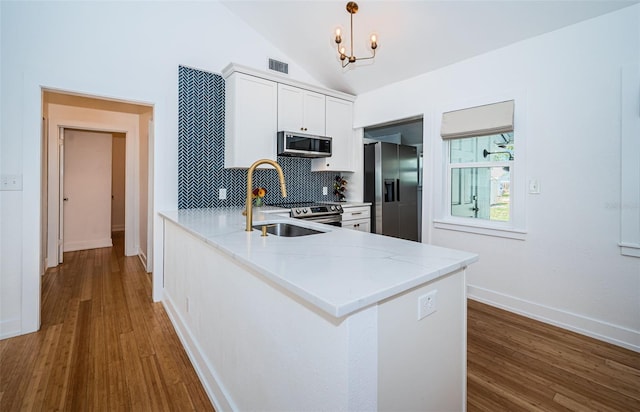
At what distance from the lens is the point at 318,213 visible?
3545 mm

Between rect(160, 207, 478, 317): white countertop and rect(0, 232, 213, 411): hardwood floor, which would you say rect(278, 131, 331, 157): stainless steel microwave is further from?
rect(0, 232, 213, 411): hardwood floor

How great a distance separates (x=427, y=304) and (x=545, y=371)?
1471mm

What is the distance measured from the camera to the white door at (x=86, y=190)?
512cm

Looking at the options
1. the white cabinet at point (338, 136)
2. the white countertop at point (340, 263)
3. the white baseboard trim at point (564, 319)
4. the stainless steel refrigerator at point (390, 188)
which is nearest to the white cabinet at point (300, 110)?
the white cabinet at point (338, 136)

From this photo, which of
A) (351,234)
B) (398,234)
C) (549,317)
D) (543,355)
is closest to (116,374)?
(351,234)

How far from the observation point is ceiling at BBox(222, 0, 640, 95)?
7.95 feet

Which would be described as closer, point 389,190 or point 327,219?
point 327,219

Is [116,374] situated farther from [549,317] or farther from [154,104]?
[549,317]

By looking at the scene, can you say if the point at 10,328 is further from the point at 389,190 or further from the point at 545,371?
the point at 389,190

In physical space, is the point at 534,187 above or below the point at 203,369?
above

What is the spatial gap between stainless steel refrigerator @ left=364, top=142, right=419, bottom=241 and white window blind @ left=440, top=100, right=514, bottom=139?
127 cm

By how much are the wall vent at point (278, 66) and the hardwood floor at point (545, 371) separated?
3.53m

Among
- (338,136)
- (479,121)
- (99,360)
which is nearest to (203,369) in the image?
(99,360)

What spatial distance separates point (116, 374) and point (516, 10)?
154 inches
